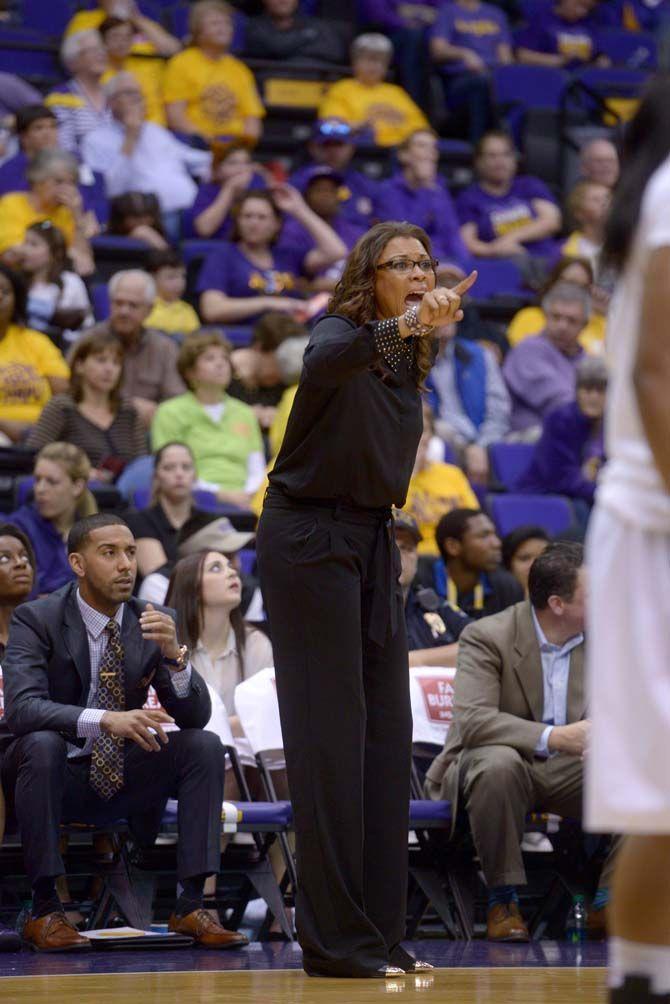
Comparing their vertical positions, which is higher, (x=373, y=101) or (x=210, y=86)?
(x=210, y=86)

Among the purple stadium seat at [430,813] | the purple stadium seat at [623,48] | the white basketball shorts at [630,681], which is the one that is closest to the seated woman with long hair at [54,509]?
the purple stadium seat at [430,813]

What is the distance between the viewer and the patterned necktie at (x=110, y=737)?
559 cm

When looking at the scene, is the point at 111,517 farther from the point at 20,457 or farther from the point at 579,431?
the point at 579,431

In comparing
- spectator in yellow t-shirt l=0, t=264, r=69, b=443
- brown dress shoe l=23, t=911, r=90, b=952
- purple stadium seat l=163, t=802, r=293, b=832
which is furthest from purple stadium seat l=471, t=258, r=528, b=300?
brown dress shoe l=23, t=911, r=90, b=952

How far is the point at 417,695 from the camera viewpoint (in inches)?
262

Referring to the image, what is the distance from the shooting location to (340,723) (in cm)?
422

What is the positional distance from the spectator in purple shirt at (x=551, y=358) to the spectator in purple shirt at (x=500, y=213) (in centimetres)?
171

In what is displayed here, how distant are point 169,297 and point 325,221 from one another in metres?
1.41

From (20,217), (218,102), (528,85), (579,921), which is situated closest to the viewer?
(579,921)

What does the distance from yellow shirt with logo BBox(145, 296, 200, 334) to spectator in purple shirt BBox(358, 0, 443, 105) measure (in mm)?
3827

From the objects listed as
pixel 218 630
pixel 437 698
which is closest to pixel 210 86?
pixel 218 630

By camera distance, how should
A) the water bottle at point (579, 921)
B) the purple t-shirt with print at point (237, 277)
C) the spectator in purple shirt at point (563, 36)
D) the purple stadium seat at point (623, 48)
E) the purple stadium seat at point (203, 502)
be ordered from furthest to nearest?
the purple stadium seat at point (623, 48) < the spectator in purple shirt at point (563, 36) < the purple t-shirt with print at point (237, 277) < the purple stadium seat at point (203, 502) < the water bottle at point (579, 921)

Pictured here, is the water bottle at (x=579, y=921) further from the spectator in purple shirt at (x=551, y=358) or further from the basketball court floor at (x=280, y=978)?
the spectator in purple shirt at (x=551, y=358)

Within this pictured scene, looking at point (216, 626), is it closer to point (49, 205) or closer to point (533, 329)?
point (49, 205)
